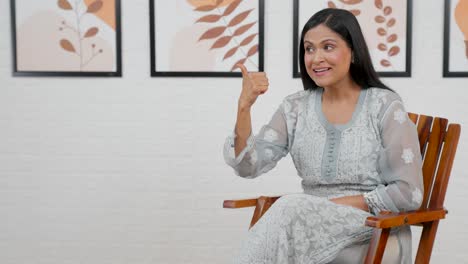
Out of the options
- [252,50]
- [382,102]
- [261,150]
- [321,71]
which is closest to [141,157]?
[252,50]

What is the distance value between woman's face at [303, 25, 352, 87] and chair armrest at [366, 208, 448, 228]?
0.55 m

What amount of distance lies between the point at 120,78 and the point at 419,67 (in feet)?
4.81

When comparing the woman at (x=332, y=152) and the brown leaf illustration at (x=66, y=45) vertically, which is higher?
the brown leaf illustration at (x=66, y=45)

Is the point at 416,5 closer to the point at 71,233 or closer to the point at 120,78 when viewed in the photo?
the point at 120,78

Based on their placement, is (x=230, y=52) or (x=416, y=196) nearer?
(x=416, y=196)

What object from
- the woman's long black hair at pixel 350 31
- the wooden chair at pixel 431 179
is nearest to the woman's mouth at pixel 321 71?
the woman's long black hair at pixel 350 31

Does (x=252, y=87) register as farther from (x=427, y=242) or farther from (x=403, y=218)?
(x=427, y=242)

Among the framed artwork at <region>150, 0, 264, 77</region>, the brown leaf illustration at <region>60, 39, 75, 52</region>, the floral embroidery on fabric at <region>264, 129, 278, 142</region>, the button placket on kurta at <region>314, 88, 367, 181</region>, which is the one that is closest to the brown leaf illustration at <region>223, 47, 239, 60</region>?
the framed artwork at <region>150, 0, 264, 77</region>

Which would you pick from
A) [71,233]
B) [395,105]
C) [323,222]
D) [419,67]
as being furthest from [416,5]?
[71,233]

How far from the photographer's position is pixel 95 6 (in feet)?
A: 10.9

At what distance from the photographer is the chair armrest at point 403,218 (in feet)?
6.52

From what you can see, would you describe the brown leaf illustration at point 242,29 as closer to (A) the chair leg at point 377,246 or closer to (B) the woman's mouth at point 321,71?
(B) the woman's mouth at point 321,71

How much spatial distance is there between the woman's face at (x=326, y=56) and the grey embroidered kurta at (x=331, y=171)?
0.14m

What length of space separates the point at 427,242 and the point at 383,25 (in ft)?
4.22
